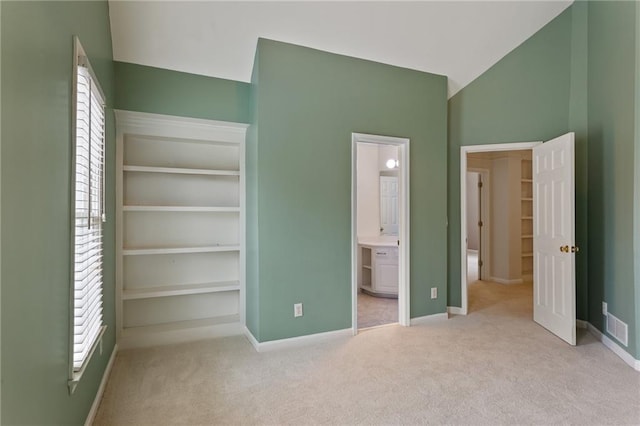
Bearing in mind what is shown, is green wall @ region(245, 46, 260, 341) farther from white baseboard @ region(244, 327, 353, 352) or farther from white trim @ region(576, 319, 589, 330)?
white trim @ region(576, 319, 589, 330)

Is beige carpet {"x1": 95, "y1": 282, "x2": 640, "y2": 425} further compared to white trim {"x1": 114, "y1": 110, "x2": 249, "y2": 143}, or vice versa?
white trim {"x1": 114, "y1": 110, "x2": 249, "y2": 143}

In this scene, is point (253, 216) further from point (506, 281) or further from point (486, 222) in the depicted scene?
point (506, 281)

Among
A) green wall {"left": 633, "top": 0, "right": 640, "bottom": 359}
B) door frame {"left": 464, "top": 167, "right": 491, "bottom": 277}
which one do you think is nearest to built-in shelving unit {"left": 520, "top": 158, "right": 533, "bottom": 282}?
door frame {"left": 464, "top": 167, "right": 491, "bottom": 277}

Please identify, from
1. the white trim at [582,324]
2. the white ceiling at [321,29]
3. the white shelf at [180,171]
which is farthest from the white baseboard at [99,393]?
the white trim at [582,324]

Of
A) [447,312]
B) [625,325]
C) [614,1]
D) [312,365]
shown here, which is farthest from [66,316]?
[614,1]

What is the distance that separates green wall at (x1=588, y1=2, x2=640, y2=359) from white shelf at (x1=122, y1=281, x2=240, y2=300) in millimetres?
3591

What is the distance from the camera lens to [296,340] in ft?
9.76

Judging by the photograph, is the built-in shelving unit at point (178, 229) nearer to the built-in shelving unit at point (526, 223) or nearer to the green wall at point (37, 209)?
the green wall at point (37, 209)

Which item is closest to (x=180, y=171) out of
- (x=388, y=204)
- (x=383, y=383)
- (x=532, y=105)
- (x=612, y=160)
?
(x=383, y=383)

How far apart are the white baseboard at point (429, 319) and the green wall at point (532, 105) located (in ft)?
0.96

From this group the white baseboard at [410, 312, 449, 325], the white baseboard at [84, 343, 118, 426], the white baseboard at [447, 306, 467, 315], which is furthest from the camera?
the white baseboard at [447, 306, 467, 315]

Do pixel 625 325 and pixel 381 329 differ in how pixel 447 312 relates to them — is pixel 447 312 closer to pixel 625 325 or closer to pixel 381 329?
pixel 381 329

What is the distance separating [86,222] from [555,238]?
13.2 feet

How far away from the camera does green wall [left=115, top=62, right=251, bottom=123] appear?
2.86 meters
